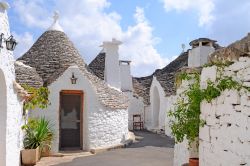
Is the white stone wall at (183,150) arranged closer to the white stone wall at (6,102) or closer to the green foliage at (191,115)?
the green foliage at (191,115)

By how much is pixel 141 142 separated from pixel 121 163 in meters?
5.74

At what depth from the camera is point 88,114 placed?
13547 mm

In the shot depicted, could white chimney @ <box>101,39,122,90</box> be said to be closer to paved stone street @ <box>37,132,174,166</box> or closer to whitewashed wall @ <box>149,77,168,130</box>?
paved stone street @ <box>37,132,174,166</box>

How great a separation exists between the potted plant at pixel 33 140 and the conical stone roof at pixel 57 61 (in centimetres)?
271

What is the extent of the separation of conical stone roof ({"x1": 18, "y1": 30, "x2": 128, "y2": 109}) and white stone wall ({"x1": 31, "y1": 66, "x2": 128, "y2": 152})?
30cm

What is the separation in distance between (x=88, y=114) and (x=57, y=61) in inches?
119

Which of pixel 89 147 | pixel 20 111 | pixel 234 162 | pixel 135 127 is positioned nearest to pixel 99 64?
pixel 135 127

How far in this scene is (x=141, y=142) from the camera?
16391 millimetres

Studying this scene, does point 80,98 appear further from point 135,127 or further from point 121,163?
point 135,127

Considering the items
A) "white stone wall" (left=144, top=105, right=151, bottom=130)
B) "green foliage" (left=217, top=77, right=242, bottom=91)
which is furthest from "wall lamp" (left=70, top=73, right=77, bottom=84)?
"white stone wall" (left=144, top=105, right=151, bottom=130)

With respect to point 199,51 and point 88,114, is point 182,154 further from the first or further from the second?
point 88,114

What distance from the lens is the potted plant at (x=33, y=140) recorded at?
10037mm

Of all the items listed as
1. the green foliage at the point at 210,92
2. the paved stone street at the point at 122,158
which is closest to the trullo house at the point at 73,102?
the paved stone street at the point at 122,158

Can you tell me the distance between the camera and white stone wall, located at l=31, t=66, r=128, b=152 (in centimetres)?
1298
